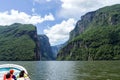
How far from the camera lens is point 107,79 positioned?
58.2 metres

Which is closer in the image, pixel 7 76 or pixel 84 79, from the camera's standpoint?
pixel 7 76

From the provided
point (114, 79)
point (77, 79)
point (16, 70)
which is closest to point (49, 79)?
point (77, 79)

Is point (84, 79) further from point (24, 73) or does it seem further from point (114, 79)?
point (24, 73)

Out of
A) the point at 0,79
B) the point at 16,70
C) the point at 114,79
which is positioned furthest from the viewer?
the point at 114,79

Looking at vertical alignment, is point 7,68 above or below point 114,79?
above

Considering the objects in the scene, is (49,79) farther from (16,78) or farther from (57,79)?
(16,78)

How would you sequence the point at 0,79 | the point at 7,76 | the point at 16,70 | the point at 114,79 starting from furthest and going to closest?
1. the point at 114,79
2. the point at 16,70
3. the point at 0,79
4. the point at 7,76

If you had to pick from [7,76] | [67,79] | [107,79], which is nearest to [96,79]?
[107,79]

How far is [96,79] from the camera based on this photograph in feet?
192

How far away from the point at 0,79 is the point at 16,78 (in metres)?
2.42

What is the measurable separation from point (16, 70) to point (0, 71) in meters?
2.48

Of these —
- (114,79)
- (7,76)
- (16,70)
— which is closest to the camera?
(7,76)

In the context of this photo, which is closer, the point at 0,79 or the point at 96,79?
the point at 0,79

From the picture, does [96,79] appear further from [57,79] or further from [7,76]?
[7,76]
